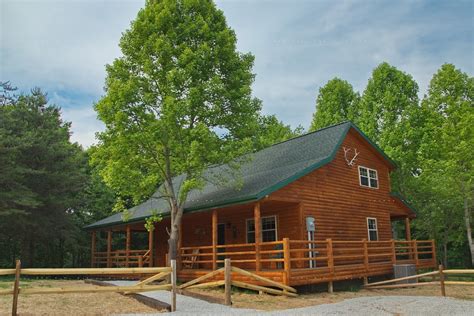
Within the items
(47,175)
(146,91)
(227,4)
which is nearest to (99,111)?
(146,91)

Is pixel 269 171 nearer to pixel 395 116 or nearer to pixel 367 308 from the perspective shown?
pixel 367 308

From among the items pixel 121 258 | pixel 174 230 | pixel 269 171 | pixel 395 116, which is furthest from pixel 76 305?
pixel 395 116

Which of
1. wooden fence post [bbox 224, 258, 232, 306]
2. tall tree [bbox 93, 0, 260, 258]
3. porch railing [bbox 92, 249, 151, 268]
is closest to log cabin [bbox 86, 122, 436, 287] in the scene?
porch railing [bbox 92, 249, 151, 268]

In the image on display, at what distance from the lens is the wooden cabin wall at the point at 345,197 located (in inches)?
656

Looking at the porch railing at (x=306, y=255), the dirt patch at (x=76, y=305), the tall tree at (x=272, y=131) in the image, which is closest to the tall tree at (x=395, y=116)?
the porch railing at (x=306, y=255)

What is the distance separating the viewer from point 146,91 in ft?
55.1

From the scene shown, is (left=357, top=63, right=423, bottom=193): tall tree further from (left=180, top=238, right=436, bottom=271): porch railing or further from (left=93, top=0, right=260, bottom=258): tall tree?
(left=93, top=0, right=260, bottom=258): tall tree

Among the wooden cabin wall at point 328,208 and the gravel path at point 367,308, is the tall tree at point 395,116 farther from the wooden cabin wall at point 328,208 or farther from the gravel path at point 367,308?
the gravel path at point 367,308

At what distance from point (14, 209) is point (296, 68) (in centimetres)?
1674

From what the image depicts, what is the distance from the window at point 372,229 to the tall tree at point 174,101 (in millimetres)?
7363

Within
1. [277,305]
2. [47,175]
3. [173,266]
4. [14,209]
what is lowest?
[277,305]

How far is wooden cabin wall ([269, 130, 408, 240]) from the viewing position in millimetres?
16652

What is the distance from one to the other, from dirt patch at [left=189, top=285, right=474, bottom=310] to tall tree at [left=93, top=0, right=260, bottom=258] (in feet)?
13.7

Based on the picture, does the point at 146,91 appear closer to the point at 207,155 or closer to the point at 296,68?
the point at 207,155
